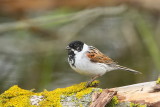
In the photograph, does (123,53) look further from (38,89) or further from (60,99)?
(60,99)

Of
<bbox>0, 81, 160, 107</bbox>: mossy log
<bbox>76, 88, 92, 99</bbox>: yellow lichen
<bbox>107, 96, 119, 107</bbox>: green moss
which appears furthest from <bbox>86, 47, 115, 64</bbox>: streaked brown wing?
<bbox>107, 96, 119, 107</bbox>: green moss

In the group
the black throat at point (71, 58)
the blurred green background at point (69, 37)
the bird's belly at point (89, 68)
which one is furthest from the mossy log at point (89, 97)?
the blurred green background at point (69, 37)

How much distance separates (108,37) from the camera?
1041 cm

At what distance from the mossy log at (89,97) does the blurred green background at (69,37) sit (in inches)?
119

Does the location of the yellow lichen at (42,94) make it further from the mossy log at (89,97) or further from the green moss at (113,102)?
the green moss at (113,102)

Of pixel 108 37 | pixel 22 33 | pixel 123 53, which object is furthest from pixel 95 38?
pixel 22 33

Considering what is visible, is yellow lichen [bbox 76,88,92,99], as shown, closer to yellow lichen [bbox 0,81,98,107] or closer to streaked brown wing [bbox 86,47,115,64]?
yellow lichen [bbox 0,81,98,107]

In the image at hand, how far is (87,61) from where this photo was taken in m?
5.12

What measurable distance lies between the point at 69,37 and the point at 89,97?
5.63m

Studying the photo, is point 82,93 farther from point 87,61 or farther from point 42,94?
point 87,61

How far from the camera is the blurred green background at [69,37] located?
816cm

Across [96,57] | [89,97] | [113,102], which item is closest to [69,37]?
[96,57]

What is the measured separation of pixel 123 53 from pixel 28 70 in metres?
2.25

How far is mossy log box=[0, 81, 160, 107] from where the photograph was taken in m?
4.29
